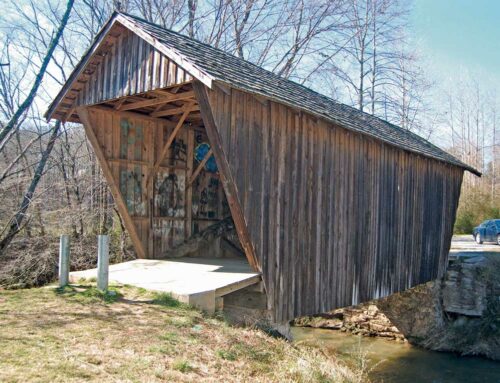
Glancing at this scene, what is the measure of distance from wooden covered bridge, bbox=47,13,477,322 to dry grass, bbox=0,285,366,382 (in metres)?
1.12

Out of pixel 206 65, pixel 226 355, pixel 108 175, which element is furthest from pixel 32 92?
pixel 226 355

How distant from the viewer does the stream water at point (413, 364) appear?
447 inches

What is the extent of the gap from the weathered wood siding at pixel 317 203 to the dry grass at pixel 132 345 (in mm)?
1522

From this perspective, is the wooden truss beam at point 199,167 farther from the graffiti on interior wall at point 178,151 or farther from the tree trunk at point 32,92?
the tree trunk at point 32,92

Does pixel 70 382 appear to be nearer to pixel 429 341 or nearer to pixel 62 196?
pixel 62 196

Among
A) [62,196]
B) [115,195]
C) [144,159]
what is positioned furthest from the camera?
[62,196]

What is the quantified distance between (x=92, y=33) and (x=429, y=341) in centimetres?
1346

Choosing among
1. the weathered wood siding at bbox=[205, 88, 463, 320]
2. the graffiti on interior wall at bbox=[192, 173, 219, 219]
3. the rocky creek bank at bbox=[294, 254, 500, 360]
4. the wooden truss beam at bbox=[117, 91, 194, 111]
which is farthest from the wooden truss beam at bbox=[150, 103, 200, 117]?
the rocky creek bank at bbox=[294, 254, 500, 360]

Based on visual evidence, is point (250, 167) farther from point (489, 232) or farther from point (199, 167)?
point (489, 232)

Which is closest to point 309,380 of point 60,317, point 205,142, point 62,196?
point 60,317

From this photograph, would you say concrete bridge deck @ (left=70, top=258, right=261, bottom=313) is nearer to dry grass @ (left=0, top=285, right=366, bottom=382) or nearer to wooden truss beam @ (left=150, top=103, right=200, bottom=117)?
dry grass @ (left=0, top=285, right=366, bottom=382)

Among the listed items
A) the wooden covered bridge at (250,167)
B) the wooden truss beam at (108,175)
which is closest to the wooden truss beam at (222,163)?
the wooden covered bridge at (250,167)

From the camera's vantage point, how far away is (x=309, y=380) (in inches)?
173

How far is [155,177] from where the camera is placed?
8.86 metres
